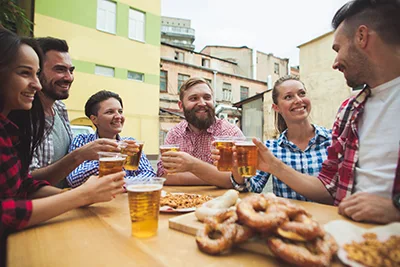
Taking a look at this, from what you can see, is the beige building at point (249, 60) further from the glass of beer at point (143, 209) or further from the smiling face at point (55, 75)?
the glass of beer at point (143, 209)

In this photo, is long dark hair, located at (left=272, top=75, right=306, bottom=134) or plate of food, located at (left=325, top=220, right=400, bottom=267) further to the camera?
long dark hair, located at (left=272, top=75, right=306, bottom=134)

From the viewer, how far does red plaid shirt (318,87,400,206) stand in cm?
190

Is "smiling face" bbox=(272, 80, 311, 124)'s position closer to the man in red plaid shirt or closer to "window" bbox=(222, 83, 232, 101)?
the man in red plaid shirt

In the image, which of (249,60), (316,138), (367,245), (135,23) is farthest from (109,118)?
(249,60)

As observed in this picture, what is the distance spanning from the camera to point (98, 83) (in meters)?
14.1

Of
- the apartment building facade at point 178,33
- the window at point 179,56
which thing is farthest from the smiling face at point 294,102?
the apartment building facade at point 178,33

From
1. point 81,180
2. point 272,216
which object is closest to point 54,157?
point 81,180

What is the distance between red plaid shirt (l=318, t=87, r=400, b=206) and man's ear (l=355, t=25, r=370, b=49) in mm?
363

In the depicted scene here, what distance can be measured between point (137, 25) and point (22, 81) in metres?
16.3

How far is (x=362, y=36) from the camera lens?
6.09 ft

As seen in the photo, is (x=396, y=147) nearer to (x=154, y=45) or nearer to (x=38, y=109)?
(x=38, y=109)

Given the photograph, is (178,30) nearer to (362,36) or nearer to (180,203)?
(362,36)

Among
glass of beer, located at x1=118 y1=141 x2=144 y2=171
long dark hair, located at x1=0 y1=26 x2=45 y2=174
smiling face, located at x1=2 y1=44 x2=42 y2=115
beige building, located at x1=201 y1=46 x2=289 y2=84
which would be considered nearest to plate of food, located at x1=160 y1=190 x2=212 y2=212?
glass of beer, located at x1=118 y1=141 x2=144 y2=171

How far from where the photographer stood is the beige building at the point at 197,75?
67.7ft
